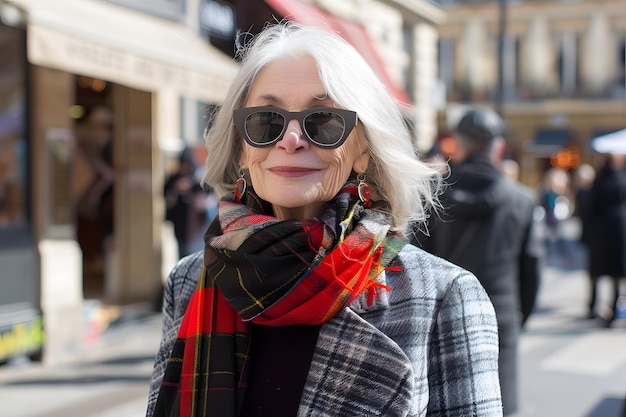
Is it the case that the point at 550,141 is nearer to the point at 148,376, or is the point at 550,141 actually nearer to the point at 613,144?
the point at 613,144

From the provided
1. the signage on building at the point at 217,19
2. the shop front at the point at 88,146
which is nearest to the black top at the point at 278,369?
the shop front at the point at 88,146

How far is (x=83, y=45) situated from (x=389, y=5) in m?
9.92

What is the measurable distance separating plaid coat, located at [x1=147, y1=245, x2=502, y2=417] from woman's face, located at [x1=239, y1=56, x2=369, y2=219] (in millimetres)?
267

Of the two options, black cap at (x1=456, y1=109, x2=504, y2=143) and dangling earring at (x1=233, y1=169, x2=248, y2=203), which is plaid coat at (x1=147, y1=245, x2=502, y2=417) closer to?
dangling earring at (x1=233, y1=169, x2=248, y2=203)

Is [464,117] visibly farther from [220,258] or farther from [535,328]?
[535,328]

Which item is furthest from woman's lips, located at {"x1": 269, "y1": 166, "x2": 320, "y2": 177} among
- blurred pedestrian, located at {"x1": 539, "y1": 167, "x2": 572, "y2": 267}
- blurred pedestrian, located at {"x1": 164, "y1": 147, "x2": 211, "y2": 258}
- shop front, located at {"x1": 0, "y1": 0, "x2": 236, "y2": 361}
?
blurred pedestrian, located at {"x1": 539, "y1": 167, "x2": 572, "y2": 267}

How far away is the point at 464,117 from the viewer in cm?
475

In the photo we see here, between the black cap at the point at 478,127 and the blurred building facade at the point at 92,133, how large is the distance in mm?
737

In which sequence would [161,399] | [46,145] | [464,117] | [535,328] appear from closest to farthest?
[161,399], [464,117], [46,145], [535,328]

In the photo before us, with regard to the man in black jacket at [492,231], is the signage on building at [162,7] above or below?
above

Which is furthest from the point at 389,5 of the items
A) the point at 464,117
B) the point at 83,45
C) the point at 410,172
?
the point at 410,172

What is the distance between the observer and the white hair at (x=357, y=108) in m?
1.94

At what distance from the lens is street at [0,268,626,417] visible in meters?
6.16

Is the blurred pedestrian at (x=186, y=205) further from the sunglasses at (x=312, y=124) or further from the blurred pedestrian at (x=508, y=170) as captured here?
the sunglasses at (x=312, y=124)
